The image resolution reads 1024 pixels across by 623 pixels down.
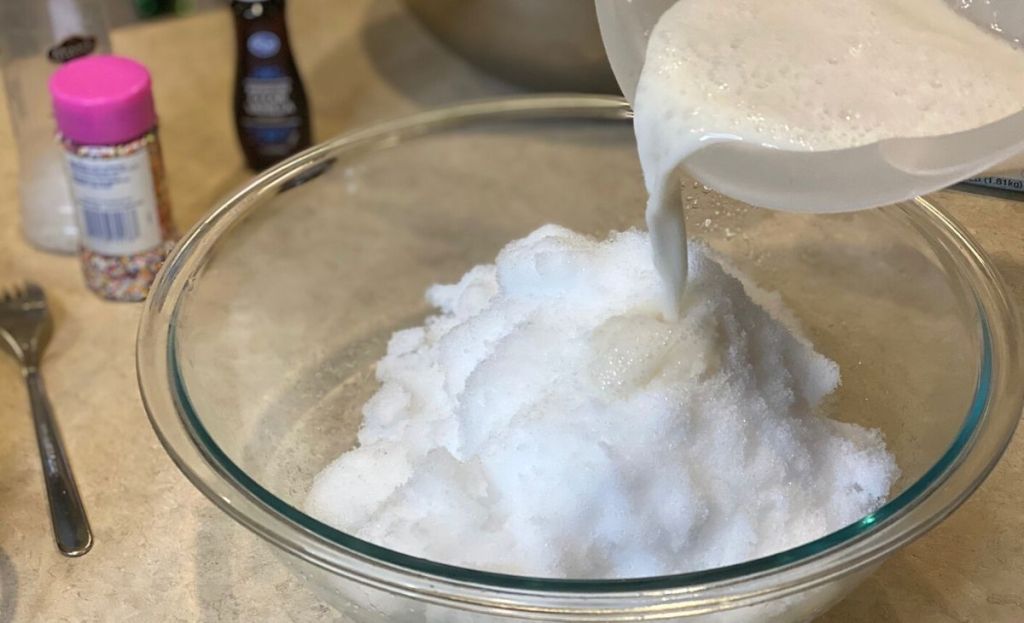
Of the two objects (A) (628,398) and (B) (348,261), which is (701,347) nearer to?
(A) (628,398)

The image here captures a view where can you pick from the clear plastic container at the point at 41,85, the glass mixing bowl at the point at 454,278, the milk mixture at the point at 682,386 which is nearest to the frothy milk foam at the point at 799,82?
the milk mixture at the point at 682,386

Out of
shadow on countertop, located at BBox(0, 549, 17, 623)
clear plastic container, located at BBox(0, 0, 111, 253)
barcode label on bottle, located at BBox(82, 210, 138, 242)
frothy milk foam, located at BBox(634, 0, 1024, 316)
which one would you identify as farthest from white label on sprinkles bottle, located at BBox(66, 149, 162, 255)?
frothy milk foam, located at BBox(634, 0, 1024, 316)

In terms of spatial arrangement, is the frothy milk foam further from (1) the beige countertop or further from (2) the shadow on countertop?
(2) the shadow on countertop

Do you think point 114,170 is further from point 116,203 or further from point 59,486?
point 59,486

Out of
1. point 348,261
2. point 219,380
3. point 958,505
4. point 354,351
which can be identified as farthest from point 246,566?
point 958,505

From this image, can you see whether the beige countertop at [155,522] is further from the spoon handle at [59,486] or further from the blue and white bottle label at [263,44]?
the blue and white bottle label at [263,44]
